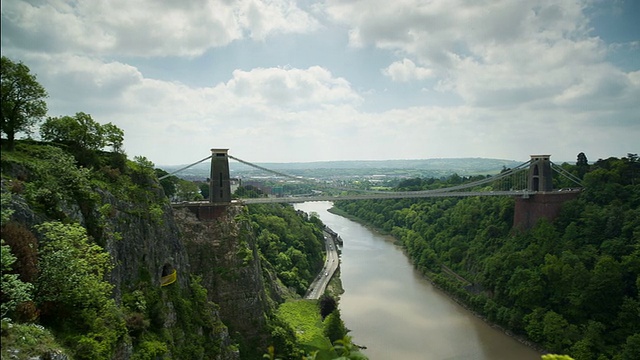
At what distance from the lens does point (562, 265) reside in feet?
67.5

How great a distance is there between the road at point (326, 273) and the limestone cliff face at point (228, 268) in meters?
7.83

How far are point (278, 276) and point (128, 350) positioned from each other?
17.7 metres

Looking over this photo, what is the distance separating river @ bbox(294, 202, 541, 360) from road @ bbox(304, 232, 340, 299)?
105 cm

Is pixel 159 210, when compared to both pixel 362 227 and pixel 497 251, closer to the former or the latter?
pixel 497 251

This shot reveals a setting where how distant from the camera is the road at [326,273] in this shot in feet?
84.5

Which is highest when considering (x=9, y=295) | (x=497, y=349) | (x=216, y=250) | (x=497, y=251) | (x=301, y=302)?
(x=9, y=295)

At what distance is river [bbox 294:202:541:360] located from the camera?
62.5 feet

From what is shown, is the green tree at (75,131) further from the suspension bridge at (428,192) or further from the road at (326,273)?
the road at (326,273)

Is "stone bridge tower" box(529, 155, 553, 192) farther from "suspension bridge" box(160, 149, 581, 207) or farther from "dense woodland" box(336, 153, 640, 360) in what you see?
"dense woodland" box(336, 153, 640, 360)

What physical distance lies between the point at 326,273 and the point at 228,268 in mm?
13586

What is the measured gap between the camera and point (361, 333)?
816 inches

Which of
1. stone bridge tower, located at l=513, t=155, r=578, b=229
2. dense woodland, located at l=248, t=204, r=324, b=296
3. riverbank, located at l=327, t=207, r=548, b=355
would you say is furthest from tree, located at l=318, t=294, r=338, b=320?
stone bridge tower, located at l=513, t=155, r=578, b=229

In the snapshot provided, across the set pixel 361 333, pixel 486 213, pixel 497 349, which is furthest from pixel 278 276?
pixel 486 213

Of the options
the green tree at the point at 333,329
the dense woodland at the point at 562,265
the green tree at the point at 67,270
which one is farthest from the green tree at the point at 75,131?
the dense woodland at the point at 562,265
